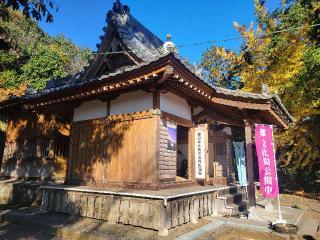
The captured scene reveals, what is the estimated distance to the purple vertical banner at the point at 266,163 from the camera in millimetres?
8789

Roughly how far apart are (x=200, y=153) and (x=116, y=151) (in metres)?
3.32

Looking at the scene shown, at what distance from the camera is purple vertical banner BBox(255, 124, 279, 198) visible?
28.8ft

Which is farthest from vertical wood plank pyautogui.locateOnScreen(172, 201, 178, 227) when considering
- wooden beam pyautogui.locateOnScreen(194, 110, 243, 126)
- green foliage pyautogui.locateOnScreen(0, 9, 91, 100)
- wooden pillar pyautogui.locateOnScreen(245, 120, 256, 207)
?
green foliage pyautogui.locateOnScreen(0, 9, 91, 100)

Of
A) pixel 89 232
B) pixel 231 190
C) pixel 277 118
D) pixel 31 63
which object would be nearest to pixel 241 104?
pixel 277 118

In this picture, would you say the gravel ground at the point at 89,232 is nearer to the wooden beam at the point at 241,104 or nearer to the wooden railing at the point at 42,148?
the wooden beam at the point at 241,104

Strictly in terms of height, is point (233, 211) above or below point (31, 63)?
below

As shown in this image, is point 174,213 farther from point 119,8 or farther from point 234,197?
point 119,8

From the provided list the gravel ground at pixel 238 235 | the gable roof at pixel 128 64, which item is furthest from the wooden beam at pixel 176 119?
the gravel ground at pixel 238 235

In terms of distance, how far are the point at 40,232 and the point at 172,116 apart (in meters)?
5.53

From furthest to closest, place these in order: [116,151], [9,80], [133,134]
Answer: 1. [9,80]
2. [116,151]
3. [133,134]

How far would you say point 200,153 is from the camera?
415 inches

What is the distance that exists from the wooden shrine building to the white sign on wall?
4 cm

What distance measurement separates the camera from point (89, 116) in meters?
10.7

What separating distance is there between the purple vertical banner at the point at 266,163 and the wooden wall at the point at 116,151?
11.8 feet
